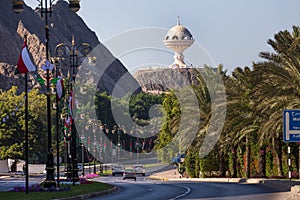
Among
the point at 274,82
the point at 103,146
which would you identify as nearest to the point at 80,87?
the point at 103,146

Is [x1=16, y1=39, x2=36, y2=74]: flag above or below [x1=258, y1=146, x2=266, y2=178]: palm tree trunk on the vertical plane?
above

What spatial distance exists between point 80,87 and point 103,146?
23.2 m

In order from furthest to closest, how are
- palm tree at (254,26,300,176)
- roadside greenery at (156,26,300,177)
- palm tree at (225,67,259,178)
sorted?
1. palm tree at (225,67,259,178)
2. roadside greenery at (156,26,300,177)
3. palm tree at (254,26,300,176)

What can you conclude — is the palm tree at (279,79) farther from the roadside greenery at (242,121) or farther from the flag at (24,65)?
the flag at (24,65)

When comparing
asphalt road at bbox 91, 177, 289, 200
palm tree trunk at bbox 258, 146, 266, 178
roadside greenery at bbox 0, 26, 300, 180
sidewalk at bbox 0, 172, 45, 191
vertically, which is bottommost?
asphalt road at bbox 91, 177, 289, 200

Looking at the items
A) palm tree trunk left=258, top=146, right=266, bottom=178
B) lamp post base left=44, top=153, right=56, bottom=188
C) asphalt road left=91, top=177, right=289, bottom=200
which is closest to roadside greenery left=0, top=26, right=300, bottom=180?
palm tree trunk left=258, top=146, right=266, bottom=178

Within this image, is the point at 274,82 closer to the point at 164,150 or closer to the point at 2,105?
the point at 164,150

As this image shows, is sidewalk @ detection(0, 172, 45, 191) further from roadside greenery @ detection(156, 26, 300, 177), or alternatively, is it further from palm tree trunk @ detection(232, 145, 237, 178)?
palm tree trunk @ detection(232, 145, 237, 178)

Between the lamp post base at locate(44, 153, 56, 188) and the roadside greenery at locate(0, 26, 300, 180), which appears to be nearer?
the lamp post base at locate(44, 153, 56, 188)

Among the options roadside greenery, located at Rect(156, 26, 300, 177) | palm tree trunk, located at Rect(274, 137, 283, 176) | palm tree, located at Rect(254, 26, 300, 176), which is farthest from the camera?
palm tree trunk, located at Rect(274, 137, 283, 176)

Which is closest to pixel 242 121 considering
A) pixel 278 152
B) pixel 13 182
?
pixel 278 152

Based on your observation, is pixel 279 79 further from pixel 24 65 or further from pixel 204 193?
pixel 24 65

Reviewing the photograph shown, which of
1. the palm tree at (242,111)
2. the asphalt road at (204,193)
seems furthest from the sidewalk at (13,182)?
the palm tree at (242,111)

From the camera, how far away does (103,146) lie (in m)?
155
